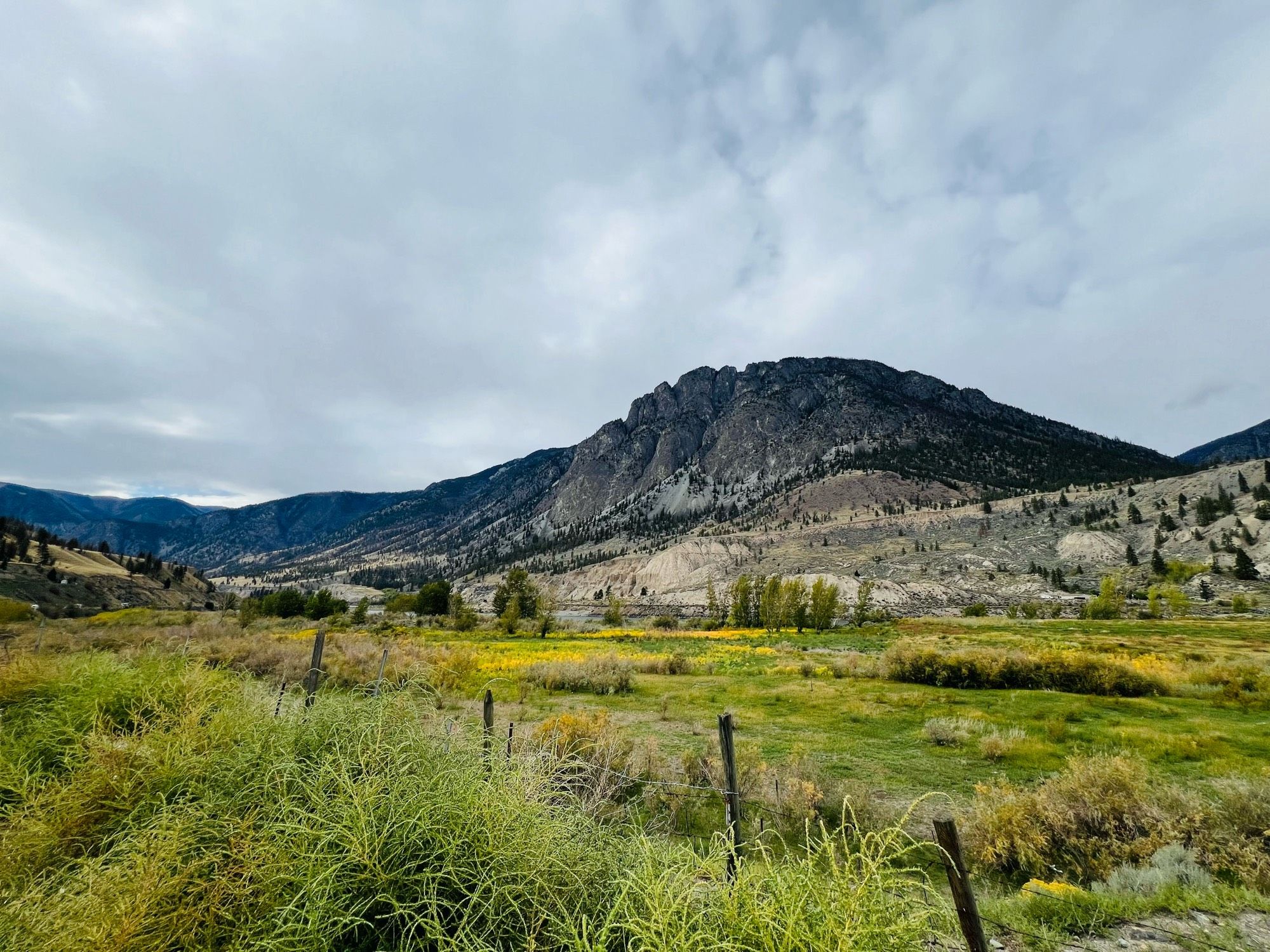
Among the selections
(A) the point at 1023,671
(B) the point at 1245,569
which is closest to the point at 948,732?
(A) the point at 1023,671

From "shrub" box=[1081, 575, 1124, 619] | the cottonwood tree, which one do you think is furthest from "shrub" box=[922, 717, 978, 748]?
"shrub" box=[1081, 575, 1124, 619]

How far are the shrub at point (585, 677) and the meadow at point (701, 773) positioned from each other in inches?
5.2

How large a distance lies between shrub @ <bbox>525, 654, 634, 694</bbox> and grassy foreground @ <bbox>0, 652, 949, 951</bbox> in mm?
19201

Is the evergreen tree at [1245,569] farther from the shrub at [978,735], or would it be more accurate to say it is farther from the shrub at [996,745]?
the shrub at [996,745]

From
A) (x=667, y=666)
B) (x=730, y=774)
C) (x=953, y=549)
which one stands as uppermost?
(x=953, y=549)

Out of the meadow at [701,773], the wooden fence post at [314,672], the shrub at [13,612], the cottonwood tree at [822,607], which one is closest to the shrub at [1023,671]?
the meadow at [701,773]

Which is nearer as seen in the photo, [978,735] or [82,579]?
[978,735]

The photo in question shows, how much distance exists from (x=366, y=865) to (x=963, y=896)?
10.8ft

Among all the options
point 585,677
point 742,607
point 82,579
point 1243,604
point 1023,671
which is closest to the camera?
point 1023,671

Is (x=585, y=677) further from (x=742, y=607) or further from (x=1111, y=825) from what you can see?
(x=742, y=607)

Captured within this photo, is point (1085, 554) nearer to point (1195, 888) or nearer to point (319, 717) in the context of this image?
point (1195, 888)

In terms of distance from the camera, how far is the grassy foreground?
2037mm

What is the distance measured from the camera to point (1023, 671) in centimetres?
2173

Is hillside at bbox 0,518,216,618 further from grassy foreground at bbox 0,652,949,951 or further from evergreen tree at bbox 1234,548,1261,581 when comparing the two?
evergreen tree at bbox 1234,548,1261,581
